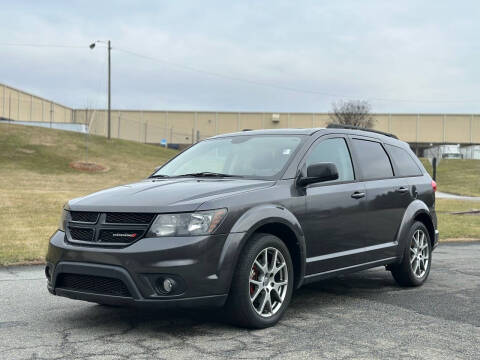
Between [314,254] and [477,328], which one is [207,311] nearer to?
[314,254]

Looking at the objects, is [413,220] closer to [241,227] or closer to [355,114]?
[241,227]

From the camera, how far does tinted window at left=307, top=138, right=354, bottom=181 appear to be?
6.14m

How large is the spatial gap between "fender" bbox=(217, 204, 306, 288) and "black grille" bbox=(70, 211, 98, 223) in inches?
43.4

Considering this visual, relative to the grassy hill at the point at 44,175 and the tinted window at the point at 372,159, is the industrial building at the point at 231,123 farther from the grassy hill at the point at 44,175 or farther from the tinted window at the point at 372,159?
the tinted window at the point at 372,159

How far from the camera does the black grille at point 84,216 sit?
16.3 feet

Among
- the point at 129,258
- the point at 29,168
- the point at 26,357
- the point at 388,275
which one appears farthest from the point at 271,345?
the point at 29,168

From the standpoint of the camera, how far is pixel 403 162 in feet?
24.8

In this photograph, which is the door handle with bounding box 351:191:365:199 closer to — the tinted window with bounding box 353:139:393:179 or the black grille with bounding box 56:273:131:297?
the tinted window with bounding box 353:139:393:179

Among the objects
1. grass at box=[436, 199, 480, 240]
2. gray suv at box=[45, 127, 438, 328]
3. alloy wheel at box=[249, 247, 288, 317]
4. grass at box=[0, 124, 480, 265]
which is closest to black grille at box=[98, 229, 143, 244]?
gray suv at box=[45, 127, 438, 328]

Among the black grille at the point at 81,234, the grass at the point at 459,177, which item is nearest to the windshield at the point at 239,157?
the black grille at the point at 81,234

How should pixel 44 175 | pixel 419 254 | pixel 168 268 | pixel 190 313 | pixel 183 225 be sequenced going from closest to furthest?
pixel 168 268 < pixel 183 225 < pixel 190 313 < pixel 419 254 < pixel 44 175

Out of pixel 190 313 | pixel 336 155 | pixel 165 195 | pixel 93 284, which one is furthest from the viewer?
pixel 336 155

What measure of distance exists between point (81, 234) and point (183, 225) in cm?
94

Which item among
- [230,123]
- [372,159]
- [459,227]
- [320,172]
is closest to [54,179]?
[459,227]
